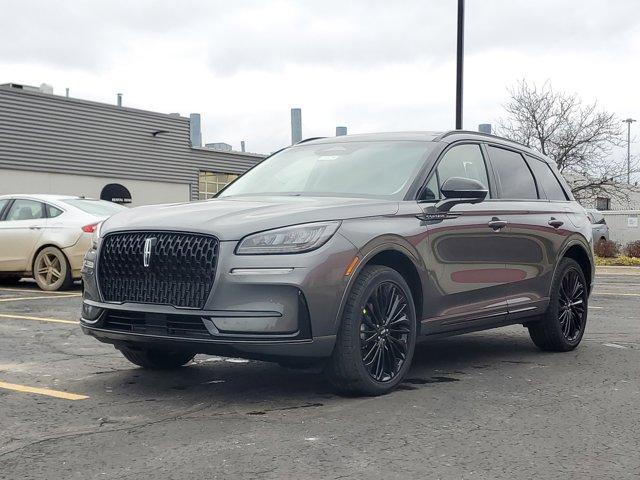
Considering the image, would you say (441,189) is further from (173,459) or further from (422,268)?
(173,459)

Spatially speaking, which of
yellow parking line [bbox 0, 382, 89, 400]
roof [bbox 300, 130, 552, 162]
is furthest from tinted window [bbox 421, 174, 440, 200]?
yellow parking line [bbox 0, 382, 89, 400]

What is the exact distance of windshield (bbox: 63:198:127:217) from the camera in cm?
1370

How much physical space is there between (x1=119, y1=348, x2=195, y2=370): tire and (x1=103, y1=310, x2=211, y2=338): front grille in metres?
0.78

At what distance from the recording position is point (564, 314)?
7965 mm

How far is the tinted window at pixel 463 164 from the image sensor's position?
22.1 feet

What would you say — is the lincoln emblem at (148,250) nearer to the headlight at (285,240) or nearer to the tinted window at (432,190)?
the headlight at (285,240)

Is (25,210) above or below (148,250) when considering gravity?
above

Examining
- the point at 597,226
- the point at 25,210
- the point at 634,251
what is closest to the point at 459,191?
the point at 25,210

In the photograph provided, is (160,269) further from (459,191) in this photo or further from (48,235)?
(48,235)

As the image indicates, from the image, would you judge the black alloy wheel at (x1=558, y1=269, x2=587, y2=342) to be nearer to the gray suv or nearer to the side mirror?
the gray suv

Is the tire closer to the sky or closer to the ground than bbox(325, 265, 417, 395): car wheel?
closer to the ground

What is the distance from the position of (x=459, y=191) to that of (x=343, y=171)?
2.80ft

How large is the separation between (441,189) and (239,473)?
9.73 ft

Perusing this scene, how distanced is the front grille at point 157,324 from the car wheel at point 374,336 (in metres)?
0.81
